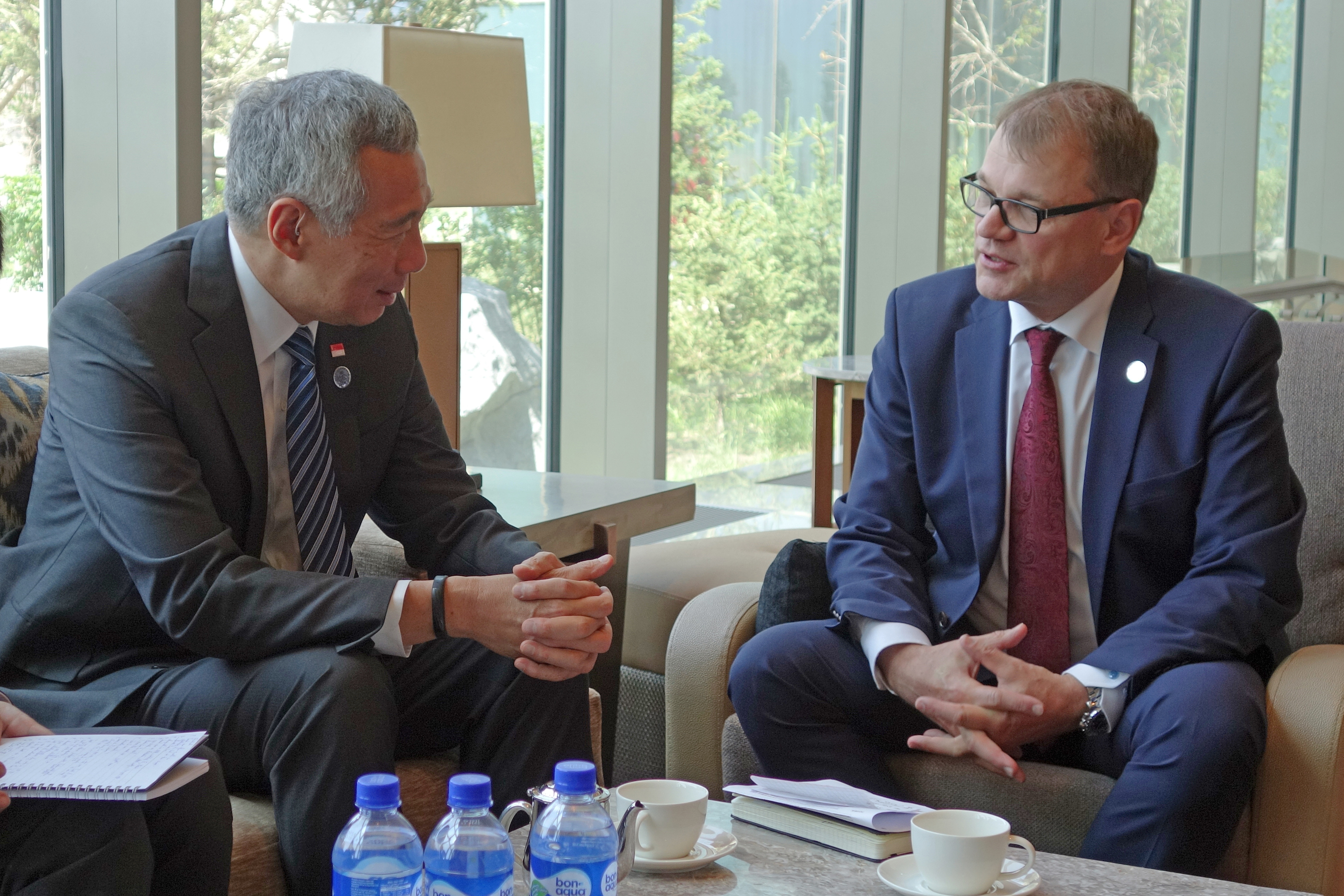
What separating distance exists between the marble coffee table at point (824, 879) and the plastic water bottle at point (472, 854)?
0.38ft

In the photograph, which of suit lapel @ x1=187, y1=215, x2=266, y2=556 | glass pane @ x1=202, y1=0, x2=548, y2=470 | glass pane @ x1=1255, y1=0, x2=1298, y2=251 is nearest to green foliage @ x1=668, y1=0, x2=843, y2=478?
glass pane @ x1=202, y1=0, x2=548, y2=470

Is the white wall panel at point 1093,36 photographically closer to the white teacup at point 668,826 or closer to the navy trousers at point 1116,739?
the navy trousers at point 1116,739

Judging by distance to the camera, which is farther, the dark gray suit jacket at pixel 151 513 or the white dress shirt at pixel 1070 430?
the white dress shirt at pixel 1070 430

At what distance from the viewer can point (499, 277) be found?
13.6 feet

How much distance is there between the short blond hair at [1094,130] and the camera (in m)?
1.98

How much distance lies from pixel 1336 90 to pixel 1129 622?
32.6 feet

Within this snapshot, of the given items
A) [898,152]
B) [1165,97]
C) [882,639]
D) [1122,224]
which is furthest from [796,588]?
[1165,97]

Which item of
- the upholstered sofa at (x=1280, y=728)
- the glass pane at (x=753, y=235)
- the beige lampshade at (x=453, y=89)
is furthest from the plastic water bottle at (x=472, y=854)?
the glass pane at (x=753, y=235)

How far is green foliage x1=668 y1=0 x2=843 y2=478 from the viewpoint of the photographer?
4828mm

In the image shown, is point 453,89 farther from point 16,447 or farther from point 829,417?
point 829,417

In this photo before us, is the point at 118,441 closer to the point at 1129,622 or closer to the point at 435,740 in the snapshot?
the point at 435,740

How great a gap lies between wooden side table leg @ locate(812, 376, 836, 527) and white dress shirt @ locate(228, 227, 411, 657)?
7.03 ft

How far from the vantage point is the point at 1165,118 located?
8.88 m

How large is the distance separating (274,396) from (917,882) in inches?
43.0
